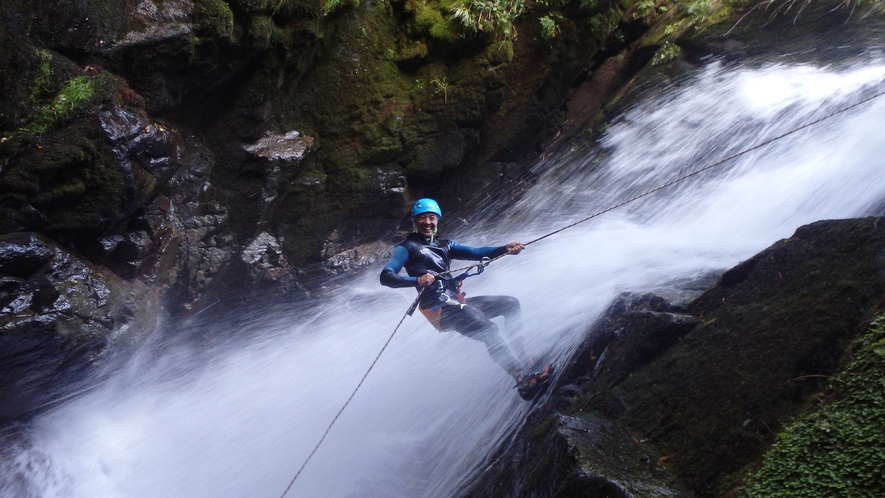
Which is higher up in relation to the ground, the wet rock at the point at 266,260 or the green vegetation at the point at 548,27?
the green vegetation at the point at 548,27

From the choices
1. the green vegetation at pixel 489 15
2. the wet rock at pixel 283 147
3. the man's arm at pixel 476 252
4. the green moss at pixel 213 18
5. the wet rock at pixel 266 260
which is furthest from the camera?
the green vegetation at pixel 489 15

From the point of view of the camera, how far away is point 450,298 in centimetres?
599

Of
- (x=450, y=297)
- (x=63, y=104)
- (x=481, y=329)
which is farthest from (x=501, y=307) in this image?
(x=63, y=104)

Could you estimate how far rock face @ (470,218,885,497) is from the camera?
3.56 m

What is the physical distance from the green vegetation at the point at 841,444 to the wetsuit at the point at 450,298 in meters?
2.75

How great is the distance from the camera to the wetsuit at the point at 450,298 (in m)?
5.79

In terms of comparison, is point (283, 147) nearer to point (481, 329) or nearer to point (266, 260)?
point (266, 260)

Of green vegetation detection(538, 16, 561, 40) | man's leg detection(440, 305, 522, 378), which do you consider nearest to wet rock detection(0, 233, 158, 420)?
man's leg detection(440, 305, 522, 378)

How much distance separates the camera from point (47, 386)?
6598 mm

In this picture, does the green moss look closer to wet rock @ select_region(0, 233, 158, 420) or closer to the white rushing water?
wet rock @ select_region(0, 233, 158, 420)

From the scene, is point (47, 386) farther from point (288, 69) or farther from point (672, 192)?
point (672, 192)

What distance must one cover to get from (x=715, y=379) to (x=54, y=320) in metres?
5.94

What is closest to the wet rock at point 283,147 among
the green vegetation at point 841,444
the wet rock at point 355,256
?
the wet rock at point 355,256

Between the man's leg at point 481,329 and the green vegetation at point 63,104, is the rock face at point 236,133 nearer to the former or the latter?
the green vegetation at point 63,104
